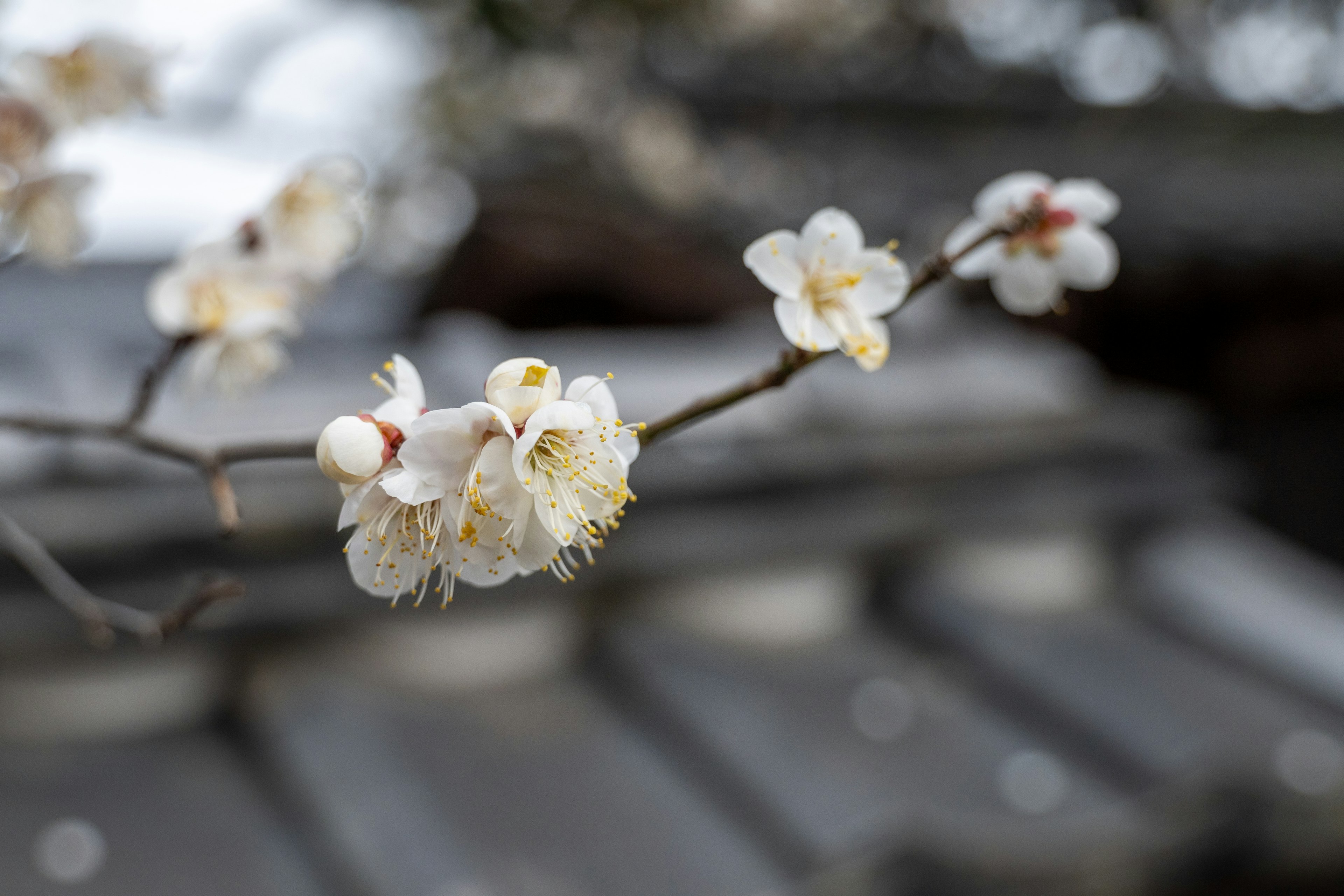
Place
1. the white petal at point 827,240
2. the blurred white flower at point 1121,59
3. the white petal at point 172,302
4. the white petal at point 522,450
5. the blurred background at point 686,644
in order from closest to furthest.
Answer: the white petal at point 522,450 < the white petal at point 827,240 < the white petal at point 172,302 < the blurred background at point 686,644 < the blurred white flower at point 1121,59

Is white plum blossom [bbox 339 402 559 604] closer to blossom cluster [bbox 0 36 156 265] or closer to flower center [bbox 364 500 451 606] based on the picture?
flower center [bbox 364 500 451 606]

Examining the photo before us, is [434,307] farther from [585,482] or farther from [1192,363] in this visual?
[1192,363]

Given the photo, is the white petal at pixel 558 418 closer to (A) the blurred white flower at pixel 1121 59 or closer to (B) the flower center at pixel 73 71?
(B) the flower center at pixel 73 71

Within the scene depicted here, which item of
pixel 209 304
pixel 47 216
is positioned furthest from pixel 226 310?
pixel 47 216

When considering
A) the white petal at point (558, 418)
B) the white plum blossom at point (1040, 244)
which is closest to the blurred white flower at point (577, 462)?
the white petal at point (558, 418)

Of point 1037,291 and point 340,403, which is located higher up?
point 1037,291

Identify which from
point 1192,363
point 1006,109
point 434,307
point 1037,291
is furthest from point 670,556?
point 1006,109
